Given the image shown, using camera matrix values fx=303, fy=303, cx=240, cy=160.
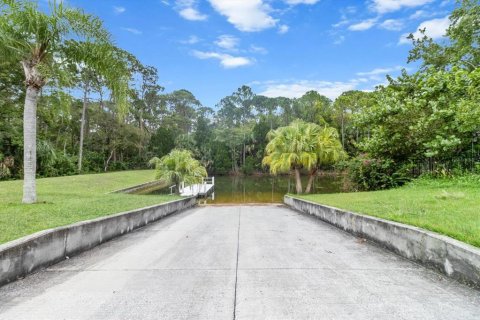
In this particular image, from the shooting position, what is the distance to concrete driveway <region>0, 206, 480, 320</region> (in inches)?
97.3

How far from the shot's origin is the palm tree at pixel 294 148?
1527cm

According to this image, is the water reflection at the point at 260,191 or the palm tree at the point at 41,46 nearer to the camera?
the palm tree at the point at 41,46

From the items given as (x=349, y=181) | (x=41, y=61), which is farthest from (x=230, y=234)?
(x=349, y=181)

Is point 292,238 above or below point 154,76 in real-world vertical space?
below

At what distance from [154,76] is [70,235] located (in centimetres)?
4388

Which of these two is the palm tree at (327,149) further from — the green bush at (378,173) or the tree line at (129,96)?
the green bush at (378,173)

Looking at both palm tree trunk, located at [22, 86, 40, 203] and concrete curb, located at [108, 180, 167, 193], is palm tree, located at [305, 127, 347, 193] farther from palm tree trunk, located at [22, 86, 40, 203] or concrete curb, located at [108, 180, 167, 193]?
palm tree trunk, located at [22, 86, 40, 203]

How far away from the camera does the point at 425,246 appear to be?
3588mm

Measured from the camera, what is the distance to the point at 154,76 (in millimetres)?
44750

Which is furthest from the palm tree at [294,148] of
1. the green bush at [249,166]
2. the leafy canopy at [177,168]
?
the green bush at [249,166]

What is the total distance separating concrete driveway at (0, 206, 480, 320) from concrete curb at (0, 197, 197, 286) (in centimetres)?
13

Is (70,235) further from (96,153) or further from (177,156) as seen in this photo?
(96,153)

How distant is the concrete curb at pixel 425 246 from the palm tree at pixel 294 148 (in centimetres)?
937

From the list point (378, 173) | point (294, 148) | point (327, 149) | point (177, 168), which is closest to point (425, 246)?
point (378, 173)
